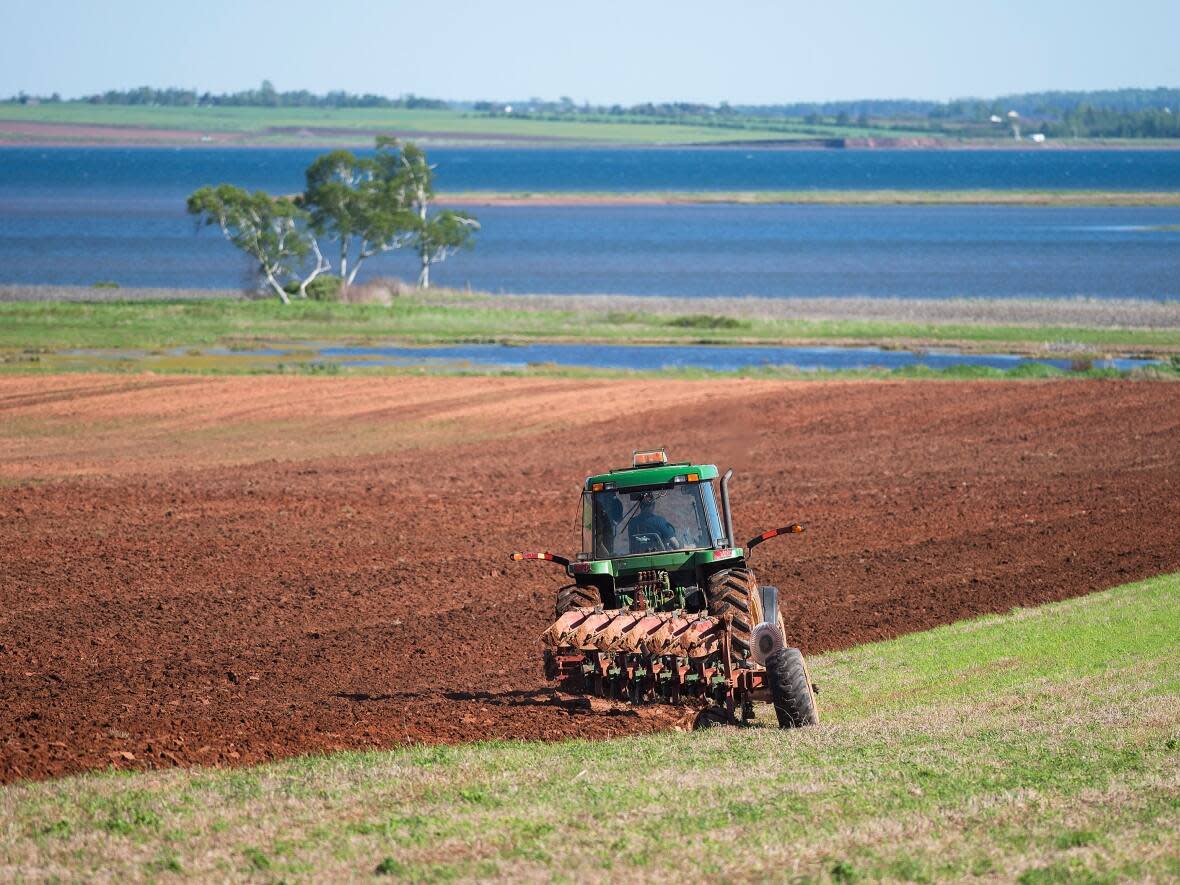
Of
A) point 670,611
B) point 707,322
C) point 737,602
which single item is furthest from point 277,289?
point 737,602

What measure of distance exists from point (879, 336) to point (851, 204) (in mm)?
127811

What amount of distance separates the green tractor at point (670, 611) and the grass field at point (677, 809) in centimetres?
52

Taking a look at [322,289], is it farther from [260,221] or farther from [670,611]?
[670,611]

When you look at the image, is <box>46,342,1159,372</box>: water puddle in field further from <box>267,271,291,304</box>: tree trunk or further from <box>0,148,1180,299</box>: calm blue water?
<box>0,148,1180,299</box>: calm blue water

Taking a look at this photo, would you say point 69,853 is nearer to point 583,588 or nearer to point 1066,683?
point 583,588

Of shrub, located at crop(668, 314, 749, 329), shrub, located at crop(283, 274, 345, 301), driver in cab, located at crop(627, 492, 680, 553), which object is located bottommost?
shrub, located at crop(668, 314, 749, 329)

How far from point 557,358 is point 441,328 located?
9.89 m

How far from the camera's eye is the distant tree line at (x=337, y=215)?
74812mm

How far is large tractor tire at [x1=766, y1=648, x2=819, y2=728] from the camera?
13.2 m

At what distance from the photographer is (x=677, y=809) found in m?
10.0

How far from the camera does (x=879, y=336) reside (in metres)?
62.9

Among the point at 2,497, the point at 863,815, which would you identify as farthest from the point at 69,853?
the point at 2,497

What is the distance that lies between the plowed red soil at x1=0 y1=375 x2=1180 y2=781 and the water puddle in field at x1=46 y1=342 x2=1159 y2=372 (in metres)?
6.58

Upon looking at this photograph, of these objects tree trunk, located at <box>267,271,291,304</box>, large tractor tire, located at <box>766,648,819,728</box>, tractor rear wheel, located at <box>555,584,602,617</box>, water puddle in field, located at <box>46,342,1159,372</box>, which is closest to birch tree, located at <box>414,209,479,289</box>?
tree trunk, located at <box>267,271,291,304</box>
